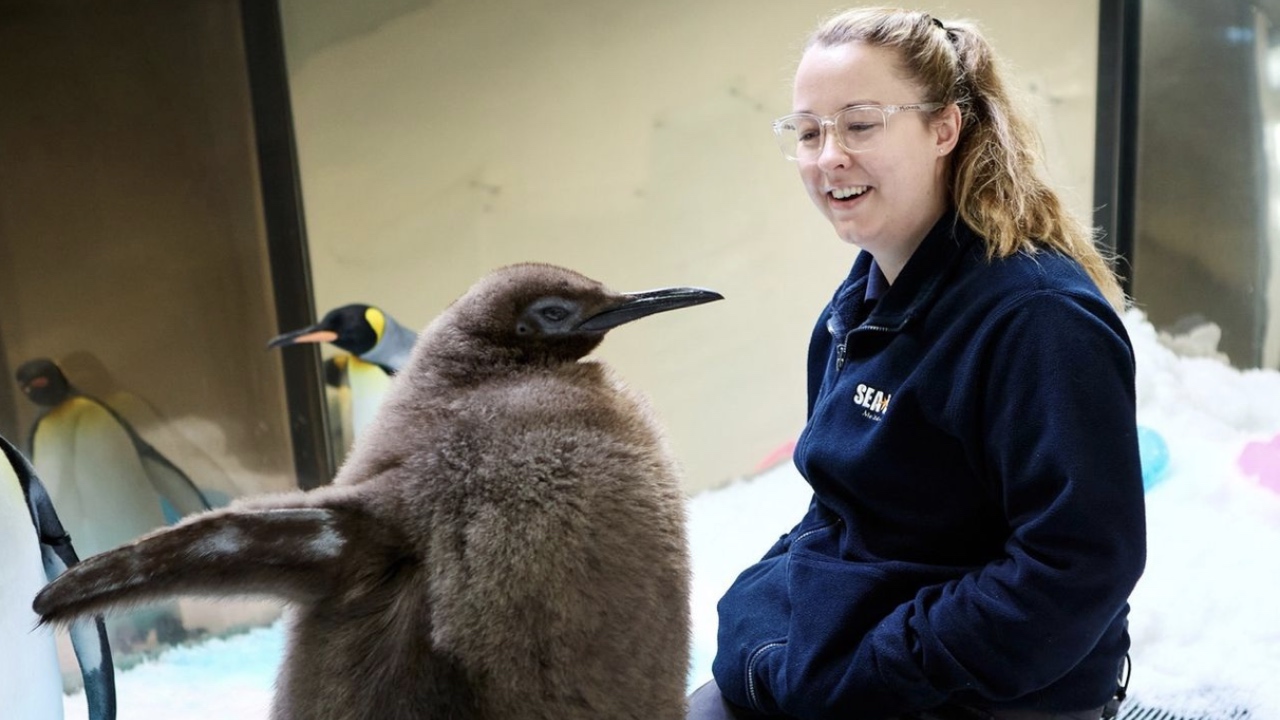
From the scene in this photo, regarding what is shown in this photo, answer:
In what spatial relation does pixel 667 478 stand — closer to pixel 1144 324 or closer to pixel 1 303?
pixel 1 303

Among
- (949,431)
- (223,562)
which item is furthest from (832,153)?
(223,562)

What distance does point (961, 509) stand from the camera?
94 cm

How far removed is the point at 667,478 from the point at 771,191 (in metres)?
1.82

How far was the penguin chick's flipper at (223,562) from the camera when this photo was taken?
63 centimetres

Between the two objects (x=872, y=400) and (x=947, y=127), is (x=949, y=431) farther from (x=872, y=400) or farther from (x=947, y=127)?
(x=947, y=127)

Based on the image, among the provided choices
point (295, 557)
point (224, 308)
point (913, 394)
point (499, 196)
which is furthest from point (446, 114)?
point (295, 557)

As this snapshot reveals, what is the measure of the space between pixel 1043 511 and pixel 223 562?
0.60 meters

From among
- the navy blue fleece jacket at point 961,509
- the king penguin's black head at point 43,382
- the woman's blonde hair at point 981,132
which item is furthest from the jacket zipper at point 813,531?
the king penguin's black head at point 43,382

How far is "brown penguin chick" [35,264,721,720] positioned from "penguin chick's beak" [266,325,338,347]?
4.33 ft

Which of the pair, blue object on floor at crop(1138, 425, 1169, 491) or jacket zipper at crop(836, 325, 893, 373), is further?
blue object on floor at crop(1138, 425, 1169, 491)

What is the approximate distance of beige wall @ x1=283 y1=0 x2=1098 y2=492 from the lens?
2047 millimetres

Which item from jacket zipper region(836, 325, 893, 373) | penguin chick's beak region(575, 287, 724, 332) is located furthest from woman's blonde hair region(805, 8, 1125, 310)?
penguin chick's beak region(575, 287, 724, 332)

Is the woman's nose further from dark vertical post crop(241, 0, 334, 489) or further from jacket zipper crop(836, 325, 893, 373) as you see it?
dark vertical post crop(241, 0, 334, 489)

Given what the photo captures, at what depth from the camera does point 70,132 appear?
182 cm
